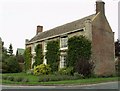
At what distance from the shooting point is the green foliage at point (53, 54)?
34969 millimetres

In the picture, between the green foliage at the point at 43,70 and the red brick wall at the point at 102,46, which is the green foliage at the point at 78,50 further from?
the green foliage at the point at 43,70

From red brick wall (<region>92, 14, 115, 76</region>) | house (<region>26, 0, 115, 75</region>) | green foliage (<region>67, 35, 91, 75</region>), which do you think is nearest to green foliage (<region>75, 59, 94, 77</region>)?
green foliage (<region>67, 35, 91, 75</region>)

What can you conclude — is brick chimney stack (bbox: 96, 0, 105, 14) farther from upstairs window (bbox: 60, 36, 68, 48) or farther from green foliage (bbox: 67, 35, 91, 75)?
upstairs window (bbox: 60, 36, 68, 48)

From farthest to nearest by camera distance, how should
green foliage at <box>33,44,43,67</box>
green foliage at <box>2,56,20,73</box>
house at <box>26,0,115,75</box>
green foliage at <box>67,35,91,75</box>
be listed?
green foliage at <box>2,56,20,73</box>
green foliage at <box>33,44,43,67</box>
house at <box>26,0,115,75</box>
green foliage at <box>67,35,91,75</box>

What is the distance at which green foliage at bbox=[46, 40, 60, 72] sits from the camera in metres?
35.0

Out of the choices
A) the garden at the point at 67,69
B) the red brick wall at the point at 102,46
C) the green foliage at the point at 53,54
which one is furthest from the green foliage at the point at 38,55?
the red brick wall at the point at 102,46

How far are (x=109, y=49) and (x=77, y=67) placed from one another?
8693mm

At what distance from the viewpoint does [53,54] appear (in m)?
35.7

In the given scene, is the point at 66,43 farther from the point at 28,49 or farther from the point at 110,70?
the point at 28,49

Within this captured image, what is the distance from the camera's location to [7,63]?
44156 millimetres

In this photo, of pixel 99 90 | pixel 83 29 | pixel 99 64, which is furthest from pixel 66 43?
pixel 99 90

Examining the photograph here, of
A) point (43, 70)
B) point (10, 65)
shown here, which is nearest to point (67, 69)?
point (43, 70)

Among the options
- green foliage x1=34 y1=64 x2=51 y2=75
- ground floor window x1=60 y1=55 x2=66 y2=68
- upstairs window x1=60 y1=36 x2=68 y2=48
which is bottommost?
green foliage x1=34 y1=64 x2=51 y2=75

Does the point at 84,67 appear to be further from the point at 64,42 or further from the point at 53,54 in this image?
the point at 53,54
